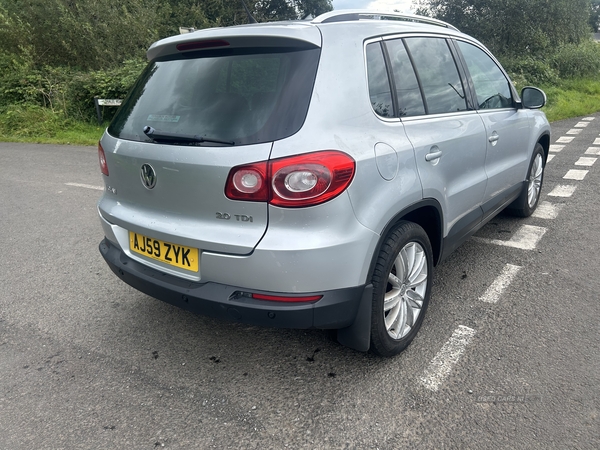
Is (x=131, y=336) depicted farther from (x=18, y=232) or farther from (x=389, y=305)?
(x=18, y=232)

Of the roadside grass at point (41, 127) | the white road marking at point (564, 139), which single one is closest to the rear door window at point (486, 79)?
the white road marking at point (564, 139)

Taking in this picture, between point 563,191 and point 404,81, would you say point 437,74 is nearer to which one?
point 404,81

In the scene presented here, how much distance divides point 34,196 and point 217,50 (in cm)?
514

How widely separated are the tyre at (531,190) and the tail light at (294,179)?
3.06 meters

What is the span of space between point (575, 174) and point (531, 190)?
2208 millimetres

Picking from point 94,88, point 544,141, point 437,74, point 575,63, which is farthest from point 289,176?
point 575,63

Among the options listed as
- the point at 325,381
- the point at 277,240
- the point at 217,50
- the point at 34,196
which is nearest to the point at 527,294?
the point at 325,381

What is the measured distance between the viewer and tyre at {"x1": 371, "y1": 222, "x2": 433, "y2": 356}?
2.40 metres

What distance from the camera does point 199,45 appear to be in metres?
2.50

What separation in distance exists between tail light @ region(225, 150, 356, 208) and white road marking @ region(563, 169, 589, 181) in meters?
5.34

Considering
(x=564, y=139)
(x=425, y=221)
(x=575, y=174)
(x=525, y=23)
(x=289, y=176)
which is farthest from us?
(x=525, y=23)

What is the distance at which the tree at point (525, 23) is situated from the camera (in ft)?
58.5

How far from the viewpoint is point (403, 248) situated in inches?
101

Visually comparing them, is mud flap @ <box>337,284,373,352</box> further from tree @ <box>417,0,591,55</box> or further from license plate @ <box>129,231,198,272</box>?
tree @ <box>417,0,591,55</box>
